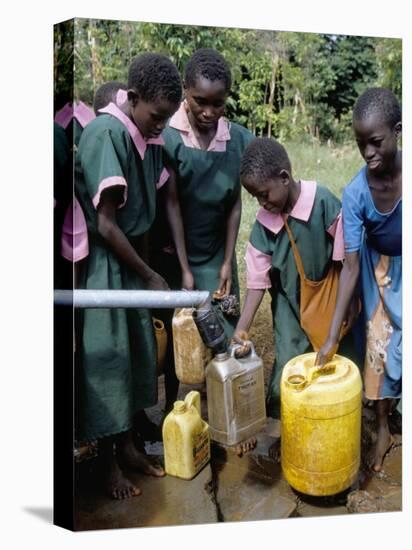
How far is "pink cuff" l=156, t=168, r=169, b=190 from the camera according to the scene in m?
4.30

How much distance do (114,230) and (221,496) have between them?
1.47m

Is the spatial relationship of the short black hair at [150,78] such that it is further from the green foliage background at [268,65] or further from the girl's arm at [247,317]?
the girl's arm at [247,317]

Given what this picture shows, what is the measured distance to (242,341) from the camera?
179 inches

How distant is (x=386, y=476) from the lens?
4.84m

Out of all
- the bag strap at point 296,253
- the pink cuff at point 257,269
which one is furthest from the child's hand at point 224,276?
the bag strap at point 296,253

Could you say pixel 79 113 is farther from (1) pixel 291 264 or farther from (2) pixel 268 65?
(1) pixel 291 264

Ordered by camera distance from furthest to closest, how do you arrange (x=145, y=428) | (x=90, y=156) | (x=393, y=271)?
(x=393, y=271)
(x=145, y=428)
(x=90, y=156)

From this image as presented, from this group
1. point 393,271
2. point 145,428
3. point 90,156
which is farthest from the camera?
point 393,271

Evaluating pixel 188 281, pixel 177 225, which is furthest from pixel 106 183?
pixel 188 281

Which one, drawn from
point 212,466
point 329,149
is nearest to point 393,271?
point 329,149

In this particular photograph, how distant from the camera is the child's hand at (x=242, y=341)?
4.54 m

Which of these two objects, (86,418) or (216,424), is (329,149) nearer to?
(216,424)

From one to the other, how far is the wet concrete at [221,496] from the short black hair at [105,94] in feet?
4.71

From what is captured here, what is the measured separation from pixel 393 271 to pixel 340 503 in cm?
129
